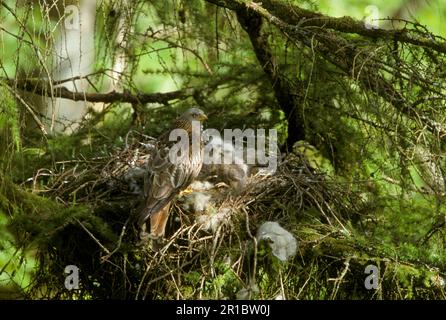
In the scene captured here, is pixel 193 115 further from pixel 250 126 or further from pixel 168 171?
pixel 168 171

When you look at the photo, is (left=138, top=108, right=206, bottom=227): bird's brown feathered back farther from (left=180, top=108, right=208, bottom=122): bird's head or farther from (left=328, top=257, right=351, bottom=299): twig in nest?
(left=328, top=257, right=351, bottom=299): twig in nest

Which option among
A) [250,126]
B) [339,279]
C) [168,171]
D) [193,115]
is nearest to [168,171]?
[168,171]

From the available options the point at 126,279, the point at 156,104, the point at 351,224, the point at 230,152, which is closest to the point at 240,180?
the point at 230,152

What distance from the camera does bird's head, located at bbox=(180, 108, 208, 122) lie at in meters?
6.54

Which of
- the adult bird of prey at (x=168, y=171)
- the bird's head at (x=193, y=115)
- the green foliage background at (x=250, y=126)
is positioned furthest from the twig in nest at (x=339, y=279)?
the bird's head at (x=193, y=115)

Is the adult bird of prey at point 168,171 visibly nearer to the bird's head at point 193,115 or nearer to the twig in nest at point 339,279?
the bird's head at point 193,115

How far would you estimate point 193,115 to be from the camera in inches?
259

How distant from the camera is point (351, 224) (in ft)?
19.5

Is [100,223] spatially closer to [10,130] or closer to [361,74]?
[10,130]

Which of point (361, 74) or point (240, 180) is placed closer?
point (361, 74)

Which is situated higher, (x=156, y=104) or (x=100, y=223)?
(x=156, y=104)

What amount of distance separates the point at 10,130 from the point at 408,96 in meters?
2.37

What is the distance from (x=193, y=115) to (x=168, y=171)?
83cm
